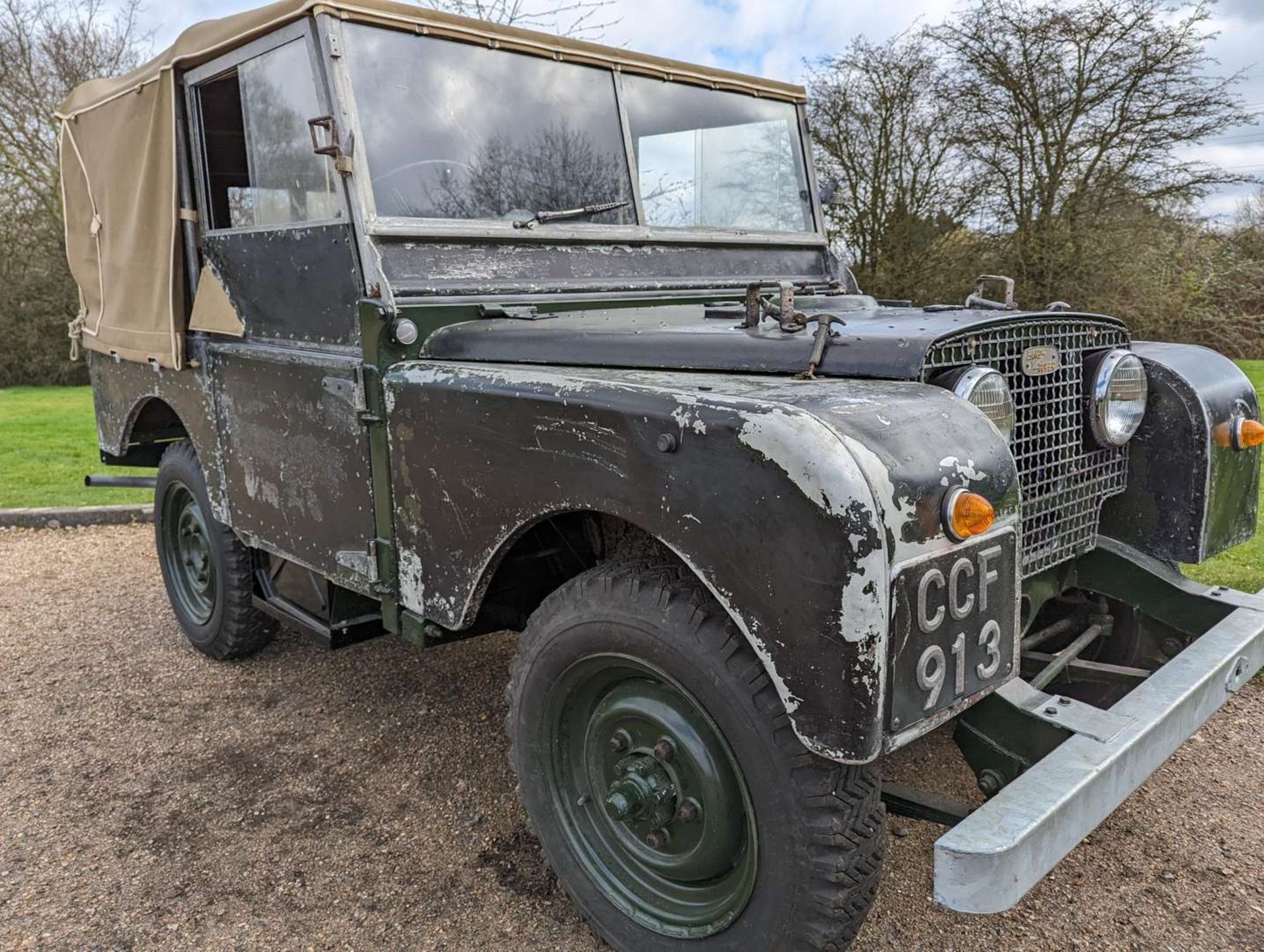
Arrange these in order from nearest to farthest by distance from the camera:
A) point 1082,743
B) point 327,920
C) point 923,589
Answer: point 923,589
point 1082,743
point 327,920

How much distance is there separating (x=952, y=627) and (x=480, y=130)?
2.01 meters

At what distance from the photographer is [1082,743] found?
6.40 feet

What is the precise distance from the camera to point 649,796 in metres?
2.16

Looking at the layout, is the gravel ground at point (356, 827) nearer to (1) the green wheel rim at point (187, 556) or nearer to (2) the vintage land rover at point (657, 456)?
(1) the green wheel rim at point (187, 556)

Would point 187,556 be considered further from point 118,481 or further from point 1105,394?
point 1105,394

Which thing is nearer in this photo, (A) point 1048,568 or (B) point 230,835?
(A) point 1048,568

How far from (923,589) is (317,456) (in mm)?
1887

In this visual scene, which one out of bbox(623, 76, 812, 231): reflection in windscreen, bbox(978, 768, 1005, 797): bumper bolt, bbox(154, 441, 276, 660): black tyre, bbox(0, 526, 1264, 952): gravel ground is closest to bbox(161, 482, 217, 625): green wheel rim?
bbox(154, 441, 276, 660): black tyre

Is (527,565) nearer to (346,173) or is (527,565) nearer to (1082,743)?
(346,173)

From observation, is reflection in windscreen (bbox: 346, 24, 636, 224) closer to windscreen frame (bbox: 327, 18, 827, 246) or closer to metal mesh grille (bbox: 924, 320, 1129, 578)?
windscreen frame (bbox: 327, 18, 827, 246)

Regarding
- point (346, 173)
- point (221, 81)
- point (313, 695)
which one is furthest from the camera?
point (313, 695)

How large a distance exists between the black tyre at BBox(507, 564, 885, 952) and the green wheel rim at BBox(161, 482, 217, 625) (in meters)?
2.26

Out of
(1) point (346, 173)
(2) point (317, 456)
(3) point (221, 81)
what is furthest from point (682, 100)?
(2) point (317, 456)

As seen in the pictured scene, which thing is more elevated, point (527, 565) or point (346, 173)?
point (346, 173)
